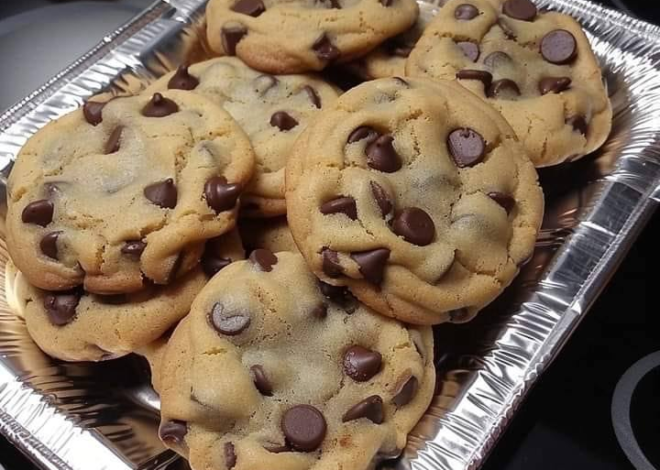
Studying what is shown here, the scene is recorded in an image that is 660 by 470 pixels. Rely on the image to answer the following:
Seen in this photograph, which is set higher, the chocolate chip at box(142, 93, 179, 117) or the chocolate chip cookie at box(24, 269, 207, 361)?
the chocolate chip at box(142, 93, 179, 117)

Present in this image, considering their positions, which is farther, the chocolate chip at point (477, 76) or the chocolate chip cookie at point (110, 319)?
the chocolate chip at point (477, 76)

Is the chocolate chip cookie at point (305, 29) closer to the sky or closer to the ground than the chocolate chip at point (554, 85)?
closer to the sky

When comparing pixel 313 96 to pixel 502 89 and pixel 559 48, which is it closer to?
pixel 502 89

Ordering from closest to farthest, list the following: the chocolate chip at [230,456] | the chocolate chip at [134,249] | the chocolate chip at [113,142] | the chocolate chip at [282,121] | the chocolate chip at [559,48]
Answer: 1. the chocolate chip at [230,456]
2. the chocolate chip at [134,249]
3. the chocolate chip at [113,142]
4. the chocolate chip at [282,121]
5. the chocolate chip at [559,48]

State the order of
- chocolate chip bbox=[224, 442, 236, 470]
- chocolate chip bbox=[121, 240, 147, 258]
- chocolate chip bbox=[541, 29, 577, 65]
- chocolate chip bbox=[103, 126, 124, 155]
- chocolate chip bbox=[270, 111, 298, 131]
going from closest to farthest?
chocolate chip bbox=[224, 442, 236, 470], chocolate chip bbox=[121, 240, 147, 258], chocolate chip bbox=[103, 126, 124, 155], chocolate chip bbox=[270, 111, 298, 131], chocolate chip bbox=[541, 29, 577, 65]

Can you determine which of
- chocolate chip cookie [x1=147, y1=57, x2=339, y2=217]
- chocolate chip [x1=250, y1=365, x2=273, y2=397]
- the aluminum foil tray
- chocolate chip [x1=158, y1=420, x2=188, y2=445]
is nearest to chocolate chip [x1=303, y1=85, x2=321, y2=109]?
chocolate chip cookie [x1=147, y1=57, x2=339, y2=217]

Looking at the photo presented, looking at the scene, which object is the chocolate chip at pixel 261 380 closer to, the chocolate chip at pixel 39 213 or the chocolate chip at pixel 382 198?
the chocolate chip at pixel 382 198

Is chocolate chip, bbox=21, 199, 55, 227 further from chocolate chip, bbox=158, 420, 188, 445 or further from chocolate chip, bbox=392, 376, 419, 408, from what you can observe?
chocolate chip, bbox=392, 376, 419, 408

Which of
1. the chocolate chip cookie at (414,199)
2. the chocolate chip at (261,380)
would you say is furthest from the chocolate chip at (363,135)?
the chocolate chip at (261,380)

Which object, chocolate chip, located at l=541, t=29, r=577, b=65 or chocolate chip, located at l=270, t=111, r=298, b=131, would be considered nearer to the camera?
chocolate chip, located at l=270, t=111, r=298, b=131
